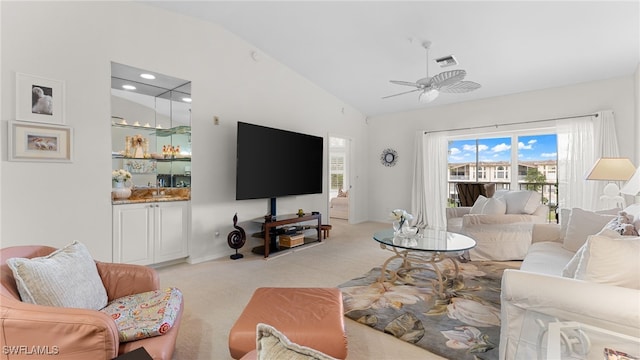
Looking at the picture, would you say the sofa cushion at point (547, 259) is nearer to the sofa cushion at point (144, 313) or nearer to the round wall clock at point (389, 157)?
the sofa cushion at point (144, 313)

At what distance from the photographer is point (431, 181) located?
6023mm

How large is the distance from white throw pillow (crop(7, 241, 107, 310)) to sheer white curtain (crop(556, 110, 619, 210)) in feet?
19.9

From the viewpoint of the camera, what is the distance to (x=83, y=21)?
285 cm

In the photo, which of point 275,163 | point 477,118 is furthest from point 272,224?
point 477,118

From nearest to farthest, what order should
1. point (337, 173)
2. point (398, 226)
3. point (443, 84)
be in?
point (443, 84), point (398, 226), point (337, 173)

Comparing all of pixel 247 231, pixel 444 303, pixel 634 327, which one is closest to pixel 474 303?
pixel 444 303

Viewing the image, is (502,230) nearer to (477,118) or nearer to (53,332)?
(477,118)

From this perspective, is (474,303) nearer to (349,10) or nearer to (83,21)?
(349,10)

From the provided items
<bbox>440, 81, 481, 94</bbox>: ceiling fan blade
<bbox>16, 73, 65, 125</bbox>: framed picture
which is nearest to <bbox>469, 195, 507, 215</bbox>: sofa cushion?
<bbox>440, 81, 481, 94</bbox>: ceiling fan blade

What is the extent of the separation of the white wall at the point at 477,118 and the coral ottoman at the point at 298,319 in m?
5.03

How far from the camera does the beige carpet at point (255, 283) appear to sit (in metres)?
1.90

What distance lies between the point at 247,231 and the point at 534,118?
525 cm

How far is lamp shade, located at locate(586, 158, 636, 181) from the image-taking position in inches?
124

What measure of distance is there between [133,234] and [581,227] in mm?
4602
